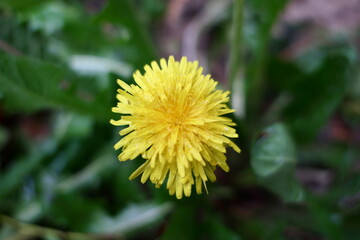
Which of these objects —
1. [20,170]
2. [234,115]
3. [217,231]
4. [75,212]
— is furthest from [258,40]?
[20,170]

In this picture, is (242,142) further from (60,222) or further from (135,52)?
(60,222)

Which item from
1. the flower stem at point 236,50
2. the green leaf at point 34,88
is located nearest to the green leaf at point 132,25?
the green leaf at point 34,88

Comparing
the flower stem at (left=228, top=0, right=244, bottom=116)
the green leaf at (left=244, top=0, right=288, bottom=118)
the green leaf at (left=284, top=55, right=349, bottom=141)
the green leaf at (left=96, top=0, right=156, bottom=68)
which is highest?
the green leaf at (left=96, top=0, right=156, bottom=68)

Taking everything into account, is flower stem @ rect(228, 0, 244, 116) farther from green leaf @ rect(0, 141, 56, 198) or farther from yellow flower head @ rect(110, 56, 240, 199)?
green leaf @ rect(0, 141, 56, 198)

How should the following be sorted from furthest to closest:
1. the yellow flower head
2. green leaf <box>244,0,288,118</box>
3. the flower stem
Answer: green leaf <box>244,0,288,118</box>
the flower stem
the yellow flower head

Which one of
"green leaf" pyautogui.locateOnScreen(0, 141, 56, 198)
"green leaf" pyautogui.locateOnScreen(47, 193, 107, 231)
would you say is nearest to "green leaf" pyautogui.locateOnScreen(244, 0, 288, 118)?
"green leaf" pyautogui.locateOnScreen(47, 193, 107, 231)

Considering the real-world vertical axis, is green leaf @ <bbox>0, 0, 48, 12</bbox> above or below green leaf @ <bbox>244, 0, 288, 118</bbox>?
above

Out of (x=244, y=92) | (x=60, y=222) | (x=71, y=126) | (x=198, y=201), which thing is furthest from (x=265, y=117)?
(x=60, y=222)

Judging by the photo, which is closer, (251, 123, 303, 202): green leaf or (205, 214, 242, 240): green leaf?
(251, 123, 303, 202): green leaf

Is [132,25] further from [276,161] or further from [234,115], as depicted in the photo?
[276,161]
